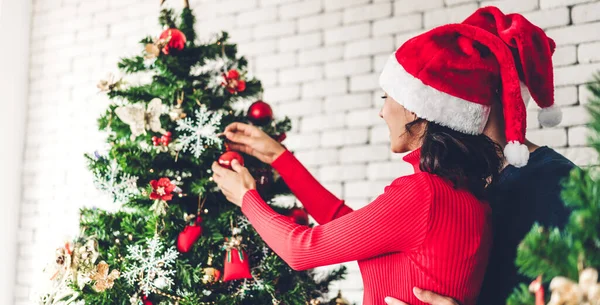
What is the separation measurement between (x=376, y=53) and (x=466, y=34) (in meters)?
1.38

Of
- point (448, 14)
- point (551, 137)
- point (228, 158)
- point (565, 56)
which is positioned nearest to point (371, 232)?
point (228, 158)

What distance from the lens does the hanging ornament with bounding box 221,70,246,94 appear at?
1687 mm

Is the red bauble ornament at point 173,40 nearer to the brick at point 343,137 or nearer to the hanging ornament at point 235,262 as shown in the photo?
the hanging ornament at point 235,262

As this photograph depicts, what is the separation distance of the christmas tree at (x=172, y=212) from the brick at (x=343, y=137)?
1.06 meters

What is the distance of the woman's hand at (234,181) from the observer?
59.5 inches

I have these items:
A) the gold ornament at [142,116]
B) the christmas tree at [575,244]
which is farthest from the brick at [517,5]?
the christmas tree at [575,244]

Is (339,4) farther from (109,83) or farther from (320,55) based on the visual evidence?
(109,83)

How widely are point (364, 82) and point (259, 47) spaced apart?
1.99 feet

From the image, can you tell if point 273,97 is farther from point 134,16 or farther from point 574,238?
point 574,238

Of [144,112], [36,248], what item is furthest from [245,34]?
[36,248]

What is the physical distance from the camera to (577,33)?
Answer: 229cm

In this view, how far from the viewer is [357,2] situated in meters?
2.76

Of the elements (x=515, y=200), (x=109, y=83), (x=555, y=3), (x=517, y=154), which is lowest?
(x=515, y=200)

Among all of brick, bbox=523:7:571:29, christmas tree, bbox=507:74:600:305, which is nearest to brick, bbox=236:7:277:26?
brick, bbox=523:7:571:29
